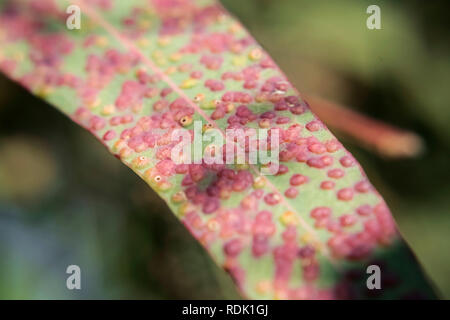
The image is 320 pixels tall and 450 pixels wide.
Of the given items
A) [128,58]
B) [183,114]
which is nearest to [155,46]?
[128,58]

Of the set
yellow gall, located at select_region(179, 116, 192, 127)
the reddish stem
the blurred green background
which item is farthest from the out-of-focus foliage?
yellow gall, located at select_region(179, 116, 192, 127)

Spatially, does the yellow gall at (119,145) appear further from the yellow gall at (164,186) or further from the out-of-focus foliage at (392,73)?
the out-of-focus foliage at (392,73)

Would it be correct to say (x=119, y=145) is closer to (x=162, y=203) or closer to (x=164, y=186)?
(x=164, y=186)

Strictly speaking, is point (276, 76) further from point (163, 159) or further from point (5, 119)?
point (5, 119)

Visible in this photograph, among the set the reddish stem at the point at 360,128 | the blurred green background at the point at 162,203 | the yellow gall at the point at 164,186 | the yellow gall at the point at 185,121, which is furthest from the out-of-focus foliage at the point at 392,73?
the yellow gall at the point at 164,186

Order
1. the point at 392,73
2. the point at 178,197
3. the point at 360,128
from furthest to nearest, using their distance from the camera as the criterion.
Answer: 1. the point at 392,73
2. the point at 360,128
3. the point at 178,197

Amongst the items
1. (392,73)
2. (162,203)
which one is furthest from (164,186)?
(392,73)

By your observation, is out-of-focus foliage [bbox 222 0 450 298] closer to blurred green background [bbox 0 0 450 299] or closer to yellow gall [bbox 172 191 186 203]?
blurred green background [bbox 0 0 450 299]

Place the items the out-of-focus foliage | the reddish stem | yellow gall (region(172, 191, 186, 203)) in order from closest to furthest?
yellow gall (region(172, 191, 186, 203))
the reddish stem
the out-of-focus foliage
